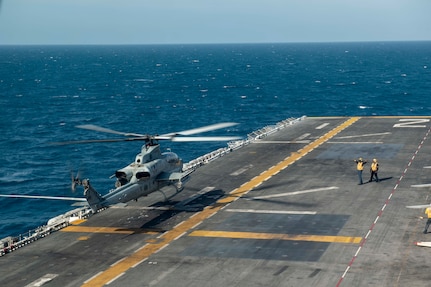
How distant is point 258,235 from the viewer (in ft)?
139

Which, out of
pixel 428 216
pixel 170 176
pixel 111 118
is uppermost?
pixel 170 176

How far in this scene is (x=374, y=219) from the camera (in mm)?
45188

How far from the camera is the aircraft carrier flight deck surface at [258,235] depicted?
35.6m

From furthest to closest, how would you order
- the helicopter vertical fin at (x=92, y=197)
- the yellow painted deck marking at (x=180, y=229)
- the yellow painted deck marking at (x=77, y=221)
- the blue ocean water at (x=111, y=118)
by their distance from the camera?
1. the blue ocean water at (x=111, y=118)
2. the yellow painted deck marking at (x=77, y=221)
3. the helicopter vertical fin at (x=92, y=197)
4. the yellow painted deck marking at (x=180, y=229)

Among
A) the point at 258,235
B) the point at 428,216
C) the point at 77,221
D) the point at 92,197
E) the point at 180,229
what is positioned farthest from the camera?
the point at 77,221

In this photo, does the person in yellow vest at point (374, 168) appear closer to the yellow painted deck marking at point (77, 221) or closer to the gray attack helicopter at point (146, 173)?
the gray attack helicopter at point (146, 173)

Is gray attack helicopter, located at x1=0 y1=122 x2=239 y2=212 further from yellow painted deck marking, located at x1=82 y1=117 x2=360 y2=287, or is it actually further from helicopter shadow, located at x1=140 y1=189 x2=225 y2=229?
yellow painted deck marking, located at x1=82 y1=117 x2=360 y2=287

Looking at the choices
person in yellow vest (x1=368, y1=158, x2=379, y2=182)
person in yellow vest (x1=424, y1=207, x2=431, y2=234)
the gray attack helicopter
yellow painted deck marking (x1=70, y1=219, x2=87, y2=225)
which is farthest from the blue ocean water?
person in yellow vest (x1=424, y1=207, x2=431, y2=234)

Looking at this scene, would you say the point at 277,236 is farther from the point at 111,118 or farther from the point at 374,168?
the point at 111,118

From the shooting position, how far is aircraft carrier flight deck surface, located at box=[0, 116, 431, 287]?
117 ft

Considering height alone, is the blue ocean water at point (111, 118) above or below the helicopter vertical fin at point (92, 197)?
below

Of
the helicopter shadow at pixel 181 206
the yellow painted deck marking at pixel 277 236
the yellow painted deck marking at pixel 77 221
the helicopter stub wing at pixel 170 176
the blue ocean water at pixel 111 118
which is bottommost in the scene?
the blue ocean water at pixel 111 118

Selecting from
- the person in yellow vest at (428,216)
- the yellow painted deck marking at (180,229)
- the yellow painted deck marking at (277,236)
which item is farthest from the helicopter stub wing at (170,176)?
the person in yellow vest at (428,216)

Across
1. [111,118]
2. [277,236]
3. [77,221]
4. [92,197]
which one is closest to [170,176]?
[77,221]
